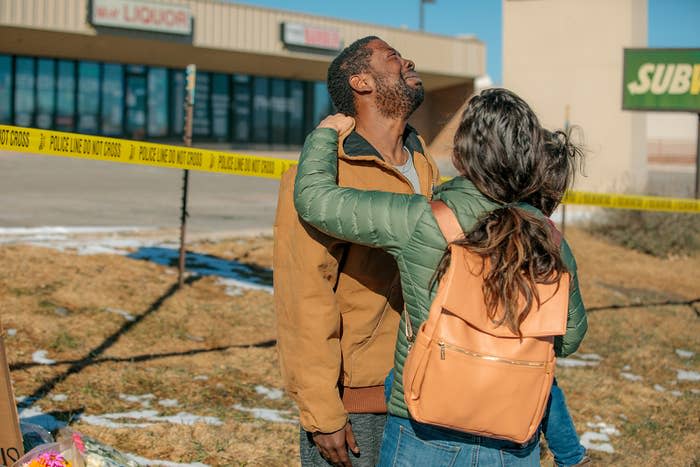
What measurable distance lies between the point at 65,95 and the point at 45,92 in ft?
2.31

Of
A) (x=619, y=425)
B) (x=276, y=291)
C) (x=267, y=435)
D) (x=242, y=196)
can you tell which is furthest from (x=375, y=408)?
(x=242, y=196)

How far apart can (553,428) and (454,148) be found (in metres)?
0.94

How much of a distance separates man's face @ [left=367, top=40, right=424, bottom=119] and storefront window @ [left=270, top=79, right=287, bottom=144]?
33.5 m

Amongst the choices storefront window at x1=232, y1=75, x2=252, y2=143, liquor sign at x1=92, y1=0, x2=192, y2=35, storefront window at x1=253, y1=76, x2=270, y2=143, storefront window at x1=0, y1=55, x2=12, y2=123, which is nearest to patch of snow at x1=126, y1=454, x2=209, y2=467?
liquor sign at x1=92, y1=0, x2=192, y2=35

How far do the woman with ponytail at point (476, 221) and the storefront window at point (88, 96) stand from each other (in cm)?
3016

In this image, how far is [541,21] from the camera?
756 inches

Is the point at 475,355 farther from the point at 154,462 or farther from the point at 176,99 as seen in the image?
the point at 176,99

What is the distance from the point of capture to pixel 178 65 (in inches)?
1272

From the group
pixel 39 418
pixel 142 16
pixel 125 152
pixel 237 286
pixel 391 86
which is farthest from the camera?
pixel 142 16

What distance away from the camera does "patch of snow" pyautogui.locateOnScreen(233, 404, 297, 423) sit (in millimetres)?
4922

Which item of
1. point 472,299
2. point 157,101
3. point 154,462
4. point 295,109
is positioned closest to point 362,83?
point 472,299

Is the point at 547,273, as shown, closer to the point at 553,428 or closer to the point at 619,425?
the point at 553,428

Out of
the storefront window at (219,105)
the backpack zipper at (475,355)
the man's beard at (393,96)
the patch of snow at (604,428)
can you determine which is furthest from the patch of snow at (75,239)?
the storefront window at (219,105)

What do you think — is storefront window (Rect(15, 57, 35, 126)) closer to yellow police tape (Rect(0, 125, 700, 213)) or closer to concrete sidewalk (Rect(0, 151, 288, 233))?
concrete sidewalk (Rect(0, 151, 288, 233))
